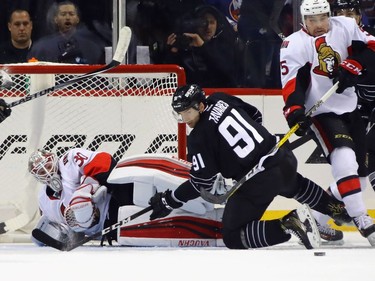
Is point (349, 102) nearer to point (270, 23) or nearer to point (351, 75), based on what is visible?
point (351, 75)

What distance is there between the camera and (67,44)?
7262 mm

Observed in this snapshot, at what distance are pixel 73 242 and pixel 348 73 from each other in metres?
1.66

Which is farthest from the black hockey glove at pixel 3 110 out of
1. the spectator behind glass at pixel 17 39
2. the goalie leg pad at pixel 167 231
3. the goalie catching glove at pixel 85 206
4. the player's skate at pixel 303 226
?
the player's skate at pixel 303 226

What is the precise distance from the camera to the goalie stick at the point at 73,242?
6.36 metres

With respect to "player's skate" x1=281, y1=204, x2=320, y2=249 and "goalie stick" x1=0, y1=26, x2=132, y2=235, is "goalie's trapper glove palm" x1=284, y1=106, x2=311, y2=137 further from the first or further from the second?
"goalie stick" x1=0, y1=26, x2=132, y2=235

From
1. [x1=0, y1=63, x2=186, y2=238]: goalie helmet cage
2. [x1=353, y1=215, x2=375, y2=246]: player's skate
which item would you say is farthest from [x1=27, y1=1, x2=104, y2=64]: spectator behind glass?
[x1=353, y1=215, x2=375, y2=246]: player's skate

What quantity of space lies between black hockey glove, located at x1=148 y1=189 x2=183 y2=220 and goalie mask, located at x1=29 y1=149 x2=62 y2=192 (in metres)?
0.57

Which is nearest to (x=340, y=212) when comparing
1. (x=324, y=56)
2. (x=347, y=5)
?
(x=324, y=56)

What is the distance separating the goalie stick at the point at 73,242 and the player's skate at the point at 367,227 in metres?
1.05

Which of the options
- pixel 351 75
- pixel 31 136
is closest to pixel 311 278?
pixel 351 75

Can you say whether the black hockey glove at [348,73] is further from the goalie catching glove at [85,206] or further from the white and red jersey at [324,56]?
the goalie catching glove at [85,206]

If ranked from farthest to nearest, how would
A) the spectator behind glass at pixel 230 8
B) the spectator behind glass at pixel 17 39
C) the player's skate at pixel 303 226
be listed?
1. the spectator behind glass at pixel 230 8
2. the spectator behind glass at pixel 17 39
3. the player's skate at pixel 303 226

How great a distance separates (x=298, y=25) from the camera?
7215mm

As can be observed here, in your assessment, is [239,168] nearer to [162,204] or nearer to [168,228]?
[162,204]
